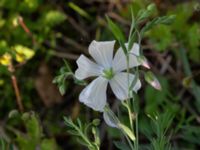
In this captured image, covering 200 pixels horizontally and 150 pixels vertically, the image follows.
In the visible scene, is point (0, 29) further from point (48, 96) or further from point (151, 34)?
point (151, 34)

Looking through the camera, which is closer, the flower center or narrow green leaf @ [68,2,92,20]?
the flower center

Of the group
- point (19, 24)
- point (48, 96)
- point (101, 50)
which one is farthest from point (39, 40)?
point (101, 50)

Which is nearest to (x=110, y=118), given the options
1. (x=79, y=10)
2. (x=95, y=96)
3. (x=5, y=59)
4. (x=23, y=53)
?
(x=95, y=96)

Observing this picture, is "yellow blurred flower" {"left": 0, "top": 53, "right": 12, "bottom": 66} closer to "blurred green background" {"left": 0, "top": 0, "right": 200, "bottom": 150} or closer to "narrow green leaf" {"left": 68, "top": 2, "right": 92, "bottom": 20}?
"blurred green background" {"left": 0, "top": 0, "right": 200, "bottom": 150}

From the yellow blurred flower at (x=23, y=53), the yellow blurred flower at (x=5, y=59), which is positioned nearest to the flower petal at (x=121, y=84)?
the yellow blurred flower at (x=5, y=59)

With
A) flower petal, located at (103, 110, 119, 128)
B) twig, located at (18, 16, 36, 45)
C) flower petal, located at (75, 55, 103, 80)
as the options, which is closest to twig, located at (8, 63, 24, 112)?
twig, located at (18, 16, 36, 45)

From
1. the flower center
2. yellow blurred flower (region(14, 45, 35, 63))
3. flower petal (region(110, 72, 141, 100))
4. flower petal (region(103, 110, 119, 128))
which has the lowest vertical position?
flower petal (region(103, 110, 119, 128))
